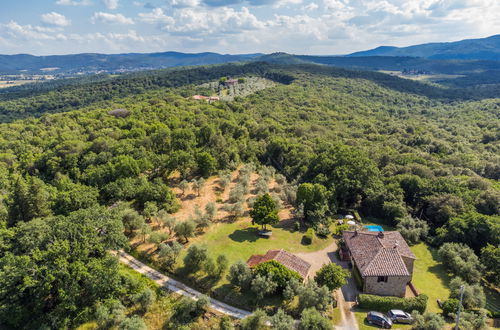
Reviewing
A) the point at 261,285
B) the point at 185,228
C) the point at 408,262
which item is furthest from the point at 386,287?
the point at 185,228

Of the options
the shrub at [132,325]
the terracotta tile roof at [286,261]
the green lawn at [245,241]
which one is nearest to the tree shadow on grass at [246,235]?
the green lawn at [245,241]

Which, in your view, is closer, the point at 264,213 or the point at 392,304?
the point at 392,304

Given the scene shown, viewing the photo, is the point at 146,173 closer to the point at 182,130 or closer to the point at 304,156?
the point at 182,130

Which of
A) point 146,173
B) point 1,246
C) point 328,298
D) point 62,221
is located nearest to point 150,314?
point 62,221

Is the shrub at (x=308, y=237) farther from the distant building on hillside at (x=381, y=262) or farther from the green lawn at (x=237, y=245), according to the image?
the distant building on hillside at (x=381, y=262)

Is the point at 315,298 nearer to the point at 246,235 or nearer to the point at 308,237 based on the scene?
the point at 308,237

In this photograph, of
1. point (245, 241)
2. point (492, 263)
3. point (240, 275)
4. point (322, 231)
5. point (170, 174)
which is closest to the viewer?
point (240, 275)

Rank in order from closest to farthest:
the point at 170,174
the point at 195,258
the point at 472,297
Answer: the point at 472,297
the point at 195,258
the point at 170,174
